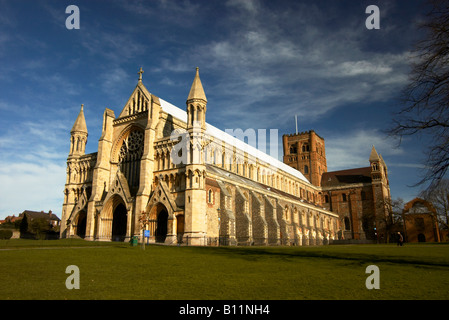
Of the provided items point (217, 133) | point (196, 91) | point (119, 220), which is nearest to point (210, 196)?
point (196, 91)

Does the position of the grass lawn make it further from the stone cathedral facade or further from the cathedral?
the stone cathedral facade

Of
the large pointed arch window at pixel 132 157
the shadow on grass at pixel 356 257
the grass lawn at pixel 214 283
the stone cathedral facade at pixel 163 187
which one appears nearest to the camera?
the grass lawn at pixel 214 283

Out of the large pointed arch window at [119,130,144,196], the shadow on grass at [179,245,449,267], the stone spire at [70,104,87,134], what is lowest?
the shadow on grass at [179,245,449,267]

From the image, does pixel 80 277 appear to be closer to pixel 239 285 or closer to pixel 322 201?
pixel 239 285

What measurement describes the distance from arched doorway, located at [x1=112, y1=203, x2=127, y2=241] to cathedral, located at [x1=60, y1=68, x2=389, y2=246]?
4.7 inches

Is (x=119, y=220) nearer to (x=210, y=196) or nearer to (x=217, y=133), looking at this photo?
(x=210, y=196)

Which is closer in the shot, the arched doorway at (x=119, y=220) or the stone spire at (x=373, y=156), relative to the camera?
the arched doorway at (x=119, y=220)

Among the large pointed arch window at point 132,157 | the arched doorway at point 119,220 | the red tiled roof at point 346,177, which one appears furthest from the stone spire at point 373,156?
the arched doorway at point 119,220

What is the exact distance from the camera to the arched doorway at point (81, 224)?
44.0m

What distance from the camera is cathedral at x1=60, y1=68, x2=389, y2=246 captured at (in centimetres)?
3600

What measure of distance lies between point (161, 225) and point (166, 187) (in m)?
4.67

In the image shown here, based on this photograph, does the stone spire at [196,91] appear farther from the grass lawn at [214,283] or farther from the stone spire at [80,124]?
the grass lawn at [214,283]

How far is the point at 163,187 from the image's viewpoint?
1453 inches

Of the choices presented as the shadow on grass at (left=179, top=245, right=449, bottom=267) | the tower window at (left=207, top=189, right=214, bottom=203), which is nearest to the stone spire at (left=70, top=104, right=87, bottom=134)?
the tower window at (left=207, top=189, right=214, bottom=203)
